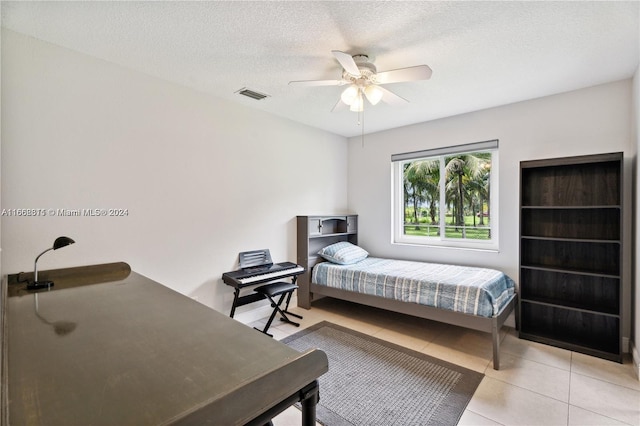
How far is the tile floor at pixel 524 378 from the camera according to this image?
1859mm

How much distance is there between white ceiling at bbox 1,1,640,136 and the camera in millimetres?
1739

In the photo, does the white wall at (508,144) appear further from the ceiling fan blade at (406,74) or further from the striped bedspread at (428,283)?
the ceiling fan blade at (406,74)

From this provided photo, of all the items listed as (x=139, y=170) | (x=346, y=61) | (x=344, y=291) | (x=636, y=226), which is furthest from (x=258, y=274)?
(x=636, y=226)

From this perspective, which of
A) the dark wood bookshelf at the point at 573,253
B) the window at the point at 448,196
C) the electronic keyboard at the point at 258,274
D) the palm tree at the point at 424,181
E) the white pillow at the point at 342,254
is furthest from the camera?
the palm tree at the point at 424,181

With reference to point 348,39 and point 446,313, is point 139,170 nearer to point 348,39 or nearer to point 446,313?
point 348,39

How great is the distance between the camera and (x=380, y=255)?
172 inches

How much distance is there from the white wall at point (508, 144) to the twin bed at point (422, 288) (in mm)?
346

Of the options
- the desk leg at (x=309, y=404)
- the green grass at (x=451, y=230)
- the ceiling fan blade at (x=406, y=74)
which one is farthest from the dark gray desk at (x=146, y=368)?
the green grass at (x=451, y=230)

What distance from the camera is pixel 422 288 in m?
2.88

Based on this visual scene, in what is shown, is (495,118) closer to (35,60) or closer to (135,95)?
(135,95)

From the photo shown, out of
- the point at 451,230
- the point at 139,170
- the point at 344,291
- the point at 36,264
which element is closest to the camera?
the point at 36,264

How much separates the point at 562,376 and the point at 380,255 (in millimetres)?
2375

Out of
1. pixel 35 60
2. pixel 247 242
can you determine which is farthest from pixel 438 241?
pixel 35 60

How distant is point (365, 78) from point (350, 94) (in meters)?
0.16
